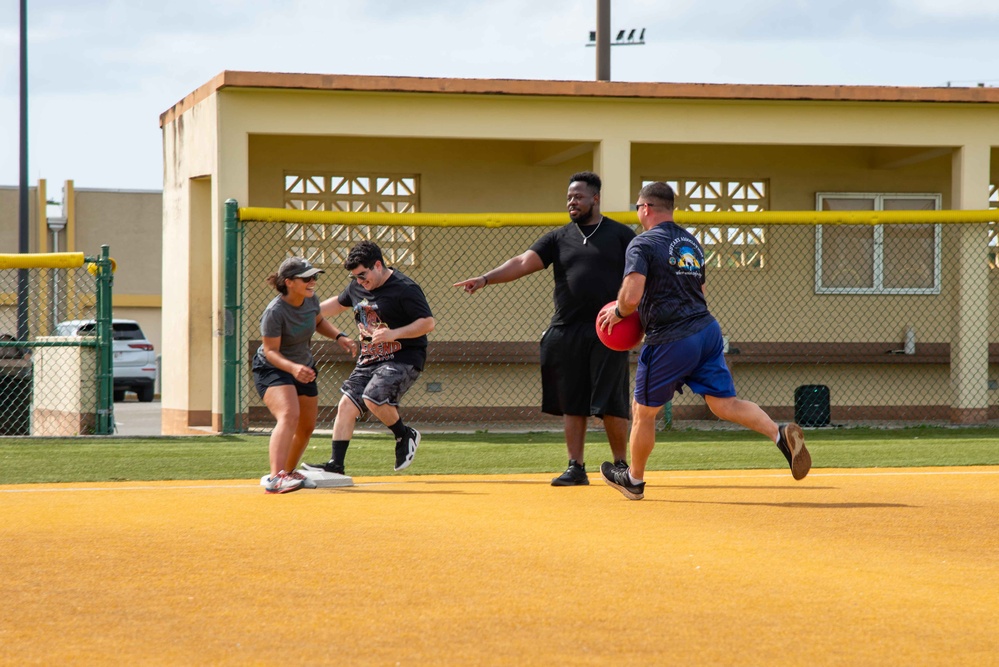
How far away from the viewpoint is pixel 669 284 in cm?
746

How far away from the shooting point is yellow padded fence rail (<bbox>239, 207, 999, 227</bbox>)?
13.3 meters

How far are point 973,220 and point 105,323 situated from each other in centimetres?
895

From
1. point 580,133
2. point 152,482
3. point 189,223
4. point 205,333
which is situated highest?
point 580,133

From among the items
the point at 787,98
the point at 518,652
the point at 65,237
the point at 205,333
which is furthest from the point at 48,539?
the point at 65,237

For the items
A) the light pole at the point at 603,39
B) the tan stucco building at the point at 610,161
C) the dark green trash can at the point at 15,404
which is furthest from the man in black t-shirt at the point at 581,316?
the light pole at the point at 603,39

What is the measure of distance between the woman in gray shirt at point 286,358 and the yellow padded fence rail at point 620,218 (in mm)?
4842

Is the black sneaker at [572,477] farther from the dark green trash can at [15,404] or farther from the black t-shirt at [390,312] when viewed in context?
the dark green trash can at [15,404]

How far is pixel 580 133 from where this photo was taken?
14.2 metres

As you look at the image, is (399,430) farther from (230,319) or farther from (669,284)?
(230,319)

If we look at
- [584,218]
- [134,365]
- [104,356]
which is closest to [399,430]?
[584,218]

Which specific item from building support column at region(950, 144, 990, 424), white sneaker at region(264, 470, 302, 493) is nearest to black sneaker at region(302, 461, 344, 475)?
white sneaker at region(264, 470, 302, 493)

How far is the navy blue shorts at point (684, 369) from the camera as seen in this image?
24.5 ft

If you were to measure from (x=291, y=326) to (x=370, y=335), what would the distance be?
1.83 ft

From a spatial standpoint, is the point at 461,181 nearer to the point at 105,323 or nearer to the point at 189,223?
the point at 189,223
